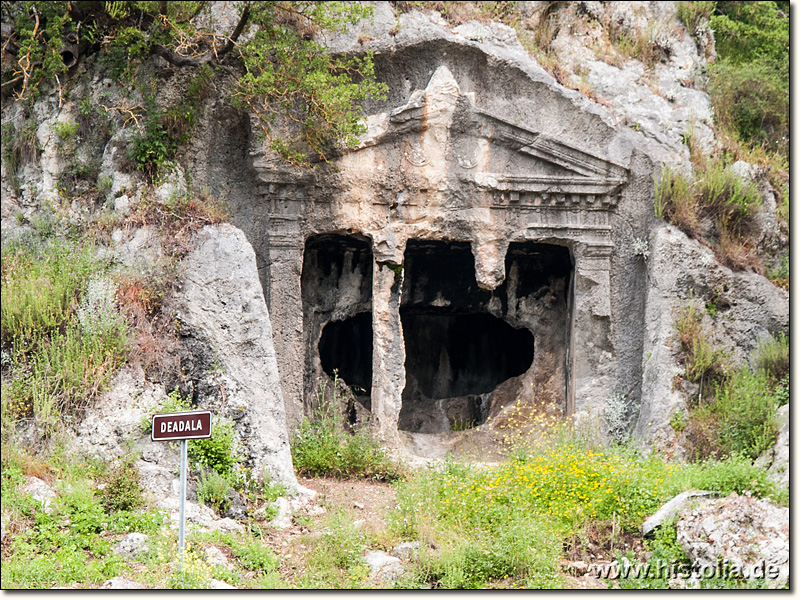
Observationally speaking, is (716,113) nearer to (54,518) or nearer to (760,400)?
(760,400)

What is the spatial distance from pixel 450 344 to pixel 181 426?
856cm

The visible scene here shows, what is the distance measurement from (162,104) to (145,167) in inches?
29.7

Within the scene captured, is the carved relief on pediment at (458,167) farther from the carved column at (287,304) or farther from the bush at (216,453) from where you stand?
the bush at (216,453)

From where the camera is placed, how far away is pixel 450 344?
582 inches

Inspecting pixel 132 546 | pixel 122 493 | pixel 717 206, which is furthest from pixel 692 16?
pixel 132 546

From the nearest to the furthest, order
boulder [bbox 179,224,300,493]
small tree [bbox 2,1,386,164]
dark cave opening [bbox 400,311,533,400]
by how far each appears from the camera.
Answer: boulder [bbox 179,224,300,493] → small tree [bbox 2,1,386,164] → dark cave opening [bbox 400,311,533,400]

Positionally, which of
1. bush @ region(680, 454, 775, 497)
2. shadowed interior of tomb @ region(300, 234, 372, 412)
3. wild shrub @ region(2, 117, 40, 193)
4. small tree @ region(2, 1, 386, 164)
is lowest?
bush @ region(680, 454, 775, 497)

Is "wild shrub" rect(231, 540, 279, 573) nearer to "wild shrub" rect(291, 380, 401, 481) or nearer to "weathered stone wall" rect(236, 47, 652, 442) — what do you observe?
"wild shrub" rect(291, 380, 401, 481)

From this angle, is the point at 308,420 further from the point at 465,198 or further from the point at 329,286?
the point at 465,198

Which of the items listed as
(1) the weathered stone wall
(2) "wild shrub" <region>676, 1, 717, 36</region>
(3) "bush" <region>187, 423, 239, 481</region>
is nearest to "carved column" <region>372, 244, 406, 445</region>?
(1) the weathered stone wall

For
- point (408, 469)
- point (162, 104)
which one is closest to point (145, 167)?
point (162, 104)

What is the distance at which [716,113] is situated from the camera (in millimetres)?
12164

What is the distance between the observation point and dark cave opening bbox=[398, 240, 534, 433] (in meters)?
13.2

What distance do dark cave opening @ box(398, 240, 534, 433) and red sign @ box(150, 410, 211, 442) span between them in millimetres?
6273
